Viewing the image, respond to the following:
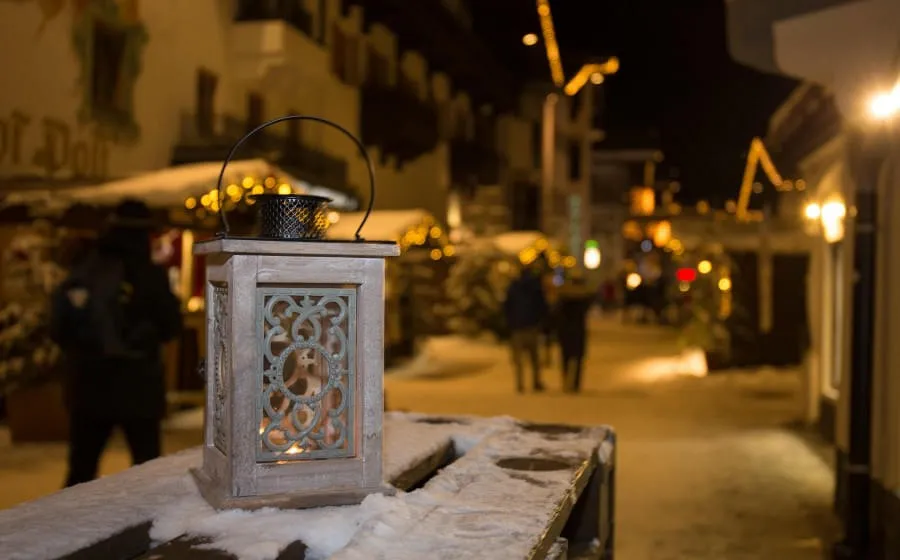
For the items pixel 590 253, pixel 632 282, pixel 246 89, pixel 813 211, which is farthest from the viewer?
pixel 590 253

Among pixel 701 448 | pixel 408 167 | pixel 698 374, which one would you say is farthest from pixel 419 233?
pixel 408 167

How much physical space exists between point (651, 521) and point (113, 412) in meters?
3.55

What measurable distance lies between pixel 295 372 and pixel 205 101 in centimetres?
1100

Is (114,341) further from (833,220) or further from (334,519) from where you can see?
(833,220)

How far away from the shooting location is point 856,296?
548 cm

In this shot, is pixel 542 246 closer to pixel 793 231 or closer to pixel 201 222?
pixel 793 231

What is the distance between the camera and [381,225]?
46.1 ft

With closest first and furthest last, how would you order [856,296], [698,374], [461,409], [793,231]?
[856,296] < [461,409] < [793,231] < [698,374]

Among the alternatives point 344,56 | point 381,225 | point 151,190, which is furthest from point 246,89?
point 151,190

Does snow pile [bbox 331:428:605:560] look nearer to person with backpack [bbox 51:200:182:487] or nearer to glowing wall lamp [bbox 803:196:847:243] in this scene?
person with backpack [bbox 51:200:182:487]

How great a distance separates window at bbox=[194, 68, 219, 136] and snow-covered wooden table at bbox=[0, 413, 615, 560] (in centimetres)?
1002

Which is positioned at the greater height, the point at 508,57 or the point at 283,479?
the point at 508,57

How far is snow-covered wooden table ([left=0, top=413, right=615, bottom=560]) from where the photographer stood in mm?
2150

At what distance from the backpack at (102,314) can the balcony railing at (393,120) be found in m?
13.4
